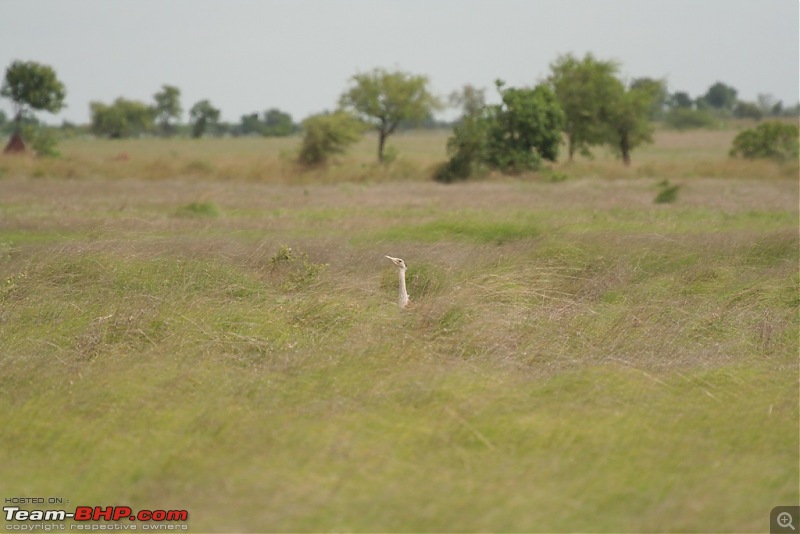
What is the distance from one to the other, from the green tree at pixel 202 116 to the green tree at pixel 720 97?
75.5m

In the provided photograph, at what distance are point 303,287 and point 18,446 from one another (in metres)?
4.21

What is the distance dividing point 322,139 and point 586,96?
1427cm

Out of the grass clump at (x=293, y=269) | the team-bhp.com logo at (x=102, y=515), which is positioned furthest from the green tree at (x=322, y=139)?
the team-bhp.com logo at (x=102, y=515)

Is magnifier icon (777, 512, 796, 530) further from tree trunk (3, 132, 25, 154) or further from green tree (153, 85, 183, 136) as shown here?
green tree (153, 85, 183, 136)

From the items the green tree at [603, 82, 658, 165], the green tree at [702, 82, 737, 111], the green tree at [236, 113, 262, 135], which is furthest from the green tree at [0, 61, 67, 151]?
the green tree at [702, 82, 737, 111]

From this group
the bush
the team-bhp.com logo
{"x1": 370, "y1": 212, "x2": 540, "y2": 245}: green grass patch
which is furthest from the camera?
the bush

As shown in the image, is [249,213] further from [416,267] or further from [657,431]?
[657,431]

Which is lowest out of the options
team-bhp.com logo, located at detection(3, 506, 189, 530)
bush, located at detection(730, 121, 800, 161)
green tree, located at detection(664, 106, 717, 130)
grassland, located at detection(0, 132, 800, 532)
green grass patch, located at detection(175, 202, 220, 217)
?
team-bhp.com logo, located at detection(3, 506, 189, 530)

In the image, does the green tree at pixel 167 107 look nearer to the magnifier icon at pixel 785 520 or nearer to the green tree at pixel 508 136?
the green tree at pixel 508 136

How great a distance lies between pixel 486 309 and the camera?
27.7ft

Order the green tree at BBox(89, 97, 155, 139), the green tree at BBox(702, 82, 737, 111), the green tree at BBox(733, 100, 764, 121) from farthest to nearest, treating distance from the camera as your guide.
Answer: the green tree at BBox(702, 82, 737, 111) → the green tree at BBox(733, 100, 764, 121) → the green tree at BBox(89, 97, 155, 139)

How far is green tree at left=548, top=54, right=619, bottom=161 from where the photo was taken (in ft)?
149

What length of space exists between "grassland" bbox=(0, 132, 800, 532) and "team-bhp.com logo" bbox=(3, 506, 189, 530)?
8 centimetres

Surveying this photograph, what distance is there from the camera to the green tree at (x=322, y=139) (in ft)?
128
